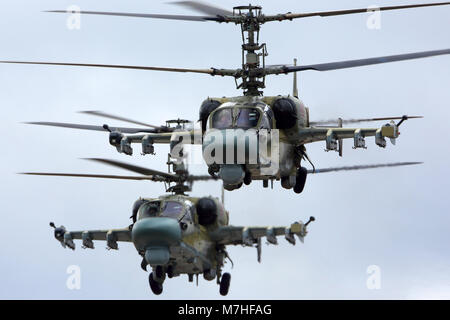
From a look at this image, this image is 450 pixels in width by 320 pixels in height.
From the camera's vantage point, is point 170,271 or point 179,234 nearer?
point 179,234

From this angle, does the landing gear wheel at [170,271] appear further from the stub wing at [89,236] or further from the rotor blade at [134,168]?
the rotor blade at [134,168]

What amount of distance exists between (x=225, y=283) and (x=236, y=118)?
33.3 ft

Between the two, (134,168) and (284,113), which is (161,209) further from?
(284,113)

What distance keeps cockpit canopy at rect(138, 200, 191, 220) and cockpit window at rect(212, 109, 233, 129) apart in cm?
681

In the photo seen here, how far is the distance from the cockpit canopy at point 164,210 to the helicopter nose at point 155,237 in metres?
1.05

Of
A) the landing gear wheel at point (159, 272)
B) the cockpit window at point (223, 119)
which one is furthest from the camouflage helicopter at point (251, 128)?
the landing gear wheel at point (159, 272)

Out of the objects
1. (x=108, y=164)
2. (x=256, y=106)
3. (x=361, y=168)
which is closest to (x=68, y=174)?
(x=108, y=164)

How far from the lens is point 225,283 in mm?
54969

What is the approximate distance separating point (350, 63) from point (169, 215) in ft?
35.4

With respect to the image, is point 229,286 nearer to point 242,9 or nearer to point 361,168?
point 361,168

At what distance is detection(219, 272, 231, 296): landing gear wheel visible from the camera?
54812 mm

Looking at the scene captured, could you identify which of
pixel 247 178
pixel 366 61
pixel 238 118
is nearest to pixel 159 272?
pixel 247 178

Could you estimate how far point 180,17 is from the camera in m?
44.6

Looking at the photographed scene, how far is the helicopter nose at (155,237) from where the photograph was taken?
51.0 meters
